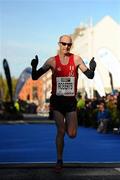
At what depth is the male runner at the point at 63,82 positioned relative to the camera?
8477 mm

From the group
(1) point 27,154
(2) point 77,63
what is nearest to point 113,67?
(1) point 27,154

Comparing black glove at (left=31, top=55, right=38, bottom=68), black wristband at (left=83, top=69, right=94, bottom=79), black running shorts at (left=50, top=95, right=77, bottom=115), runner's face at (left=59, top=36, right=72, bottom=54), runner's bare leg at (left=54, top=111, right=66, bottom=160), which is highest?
runner's face at (left=59, top=36, right=72, bottom=54)

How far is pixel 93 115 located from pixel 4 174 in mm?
19478

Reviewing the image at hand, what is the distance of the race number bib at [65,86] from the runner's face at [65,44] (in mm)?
391

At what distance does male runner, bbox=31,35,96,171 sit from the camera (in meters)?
8.48

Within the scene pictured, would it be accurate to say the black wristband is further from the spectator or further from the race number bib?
the spectator

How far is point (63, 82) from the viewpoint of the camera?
27.9 feet

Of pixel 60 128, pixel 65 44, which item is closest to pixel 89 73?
pixel 65 44

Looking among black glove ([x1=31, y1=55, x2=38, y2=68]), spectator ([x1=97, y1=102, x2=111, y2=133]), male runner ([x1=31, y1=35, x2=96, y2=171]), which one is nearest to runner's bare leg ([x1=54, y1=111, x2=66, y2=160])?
male runner ([x1=31, y1=35, x2=96, y2=171])

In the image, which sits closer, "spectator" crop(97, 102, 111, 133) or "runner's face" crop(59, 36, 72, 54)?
"runner's face" crop(59, 36, 72, 54)

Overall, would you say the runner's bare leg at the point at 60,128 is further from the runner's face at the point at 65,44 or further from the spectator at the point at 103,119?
the spectator at the point at 103,119

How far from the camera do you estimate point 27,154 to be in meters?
11.5

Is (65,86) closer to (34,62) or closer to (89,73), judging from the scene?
(89,73)

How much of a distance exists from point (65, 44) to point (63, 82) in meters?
0.54
